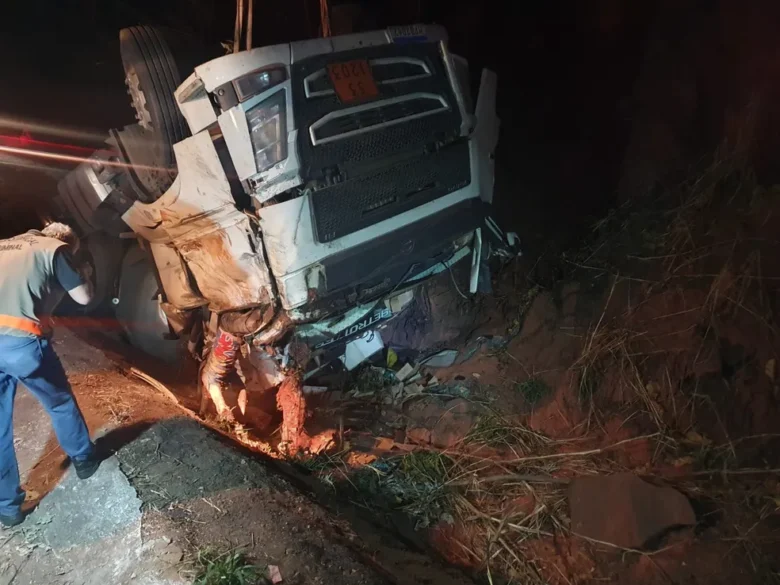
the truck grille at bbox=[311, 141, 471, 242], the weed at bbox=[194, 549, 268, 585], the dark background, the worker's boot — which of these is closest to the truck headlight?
the truck grille at bbox=[311, 141, 471, 242]

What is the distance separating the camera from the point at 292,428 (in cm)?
378

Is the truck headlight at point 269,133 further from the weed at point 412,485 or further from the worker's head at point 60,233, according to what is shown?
the weed at point 412,485

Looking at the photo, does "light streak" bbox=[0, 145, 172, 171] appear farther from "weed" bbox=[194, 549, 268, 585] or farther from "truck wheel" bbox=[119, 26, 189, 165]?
"weed" bbox=[194, 549, 268, 585]

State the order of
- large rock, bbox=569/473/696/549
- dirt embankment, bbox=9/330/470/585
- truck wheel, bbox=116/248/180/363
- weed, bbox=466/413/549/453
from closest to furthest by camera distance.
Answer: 1. dirt embankment, bbox=9/330/470/585
2. large rock, bbox=569/473/696/549
3. weed, bbox=466/413/549/453
4. truck wheel, bbox=116/248/180/363

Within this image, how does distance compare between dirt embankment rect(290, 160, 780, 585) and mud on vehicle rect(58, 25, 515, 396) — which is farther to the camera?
mud on vehicle rect(58, 25, 515, 396)

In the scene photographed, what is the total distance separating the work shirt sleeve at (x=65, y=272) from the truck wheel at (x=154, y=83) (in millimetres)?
905

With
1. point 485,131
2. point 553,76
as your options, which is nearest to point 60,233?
point 485,131

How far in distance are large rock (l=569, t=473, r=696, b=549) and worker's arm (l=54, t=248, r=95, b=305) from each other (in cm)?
287

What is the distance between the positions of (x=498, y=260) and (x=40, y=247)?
338 cm

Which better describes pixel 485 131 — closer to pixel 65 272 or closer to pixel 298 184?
pixel 298 184

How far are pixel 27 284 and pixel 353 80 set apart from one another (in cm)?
201

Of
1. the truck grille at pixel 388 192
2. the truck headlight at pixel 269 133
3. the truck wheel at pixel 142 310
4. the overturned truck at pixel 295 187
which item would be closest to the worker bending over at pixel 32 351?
the overturned truck at pixel 295 187

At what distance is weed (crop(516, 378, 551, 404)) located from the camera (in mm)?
3814

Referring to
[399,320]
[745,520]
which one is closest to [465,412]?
[399,320]
